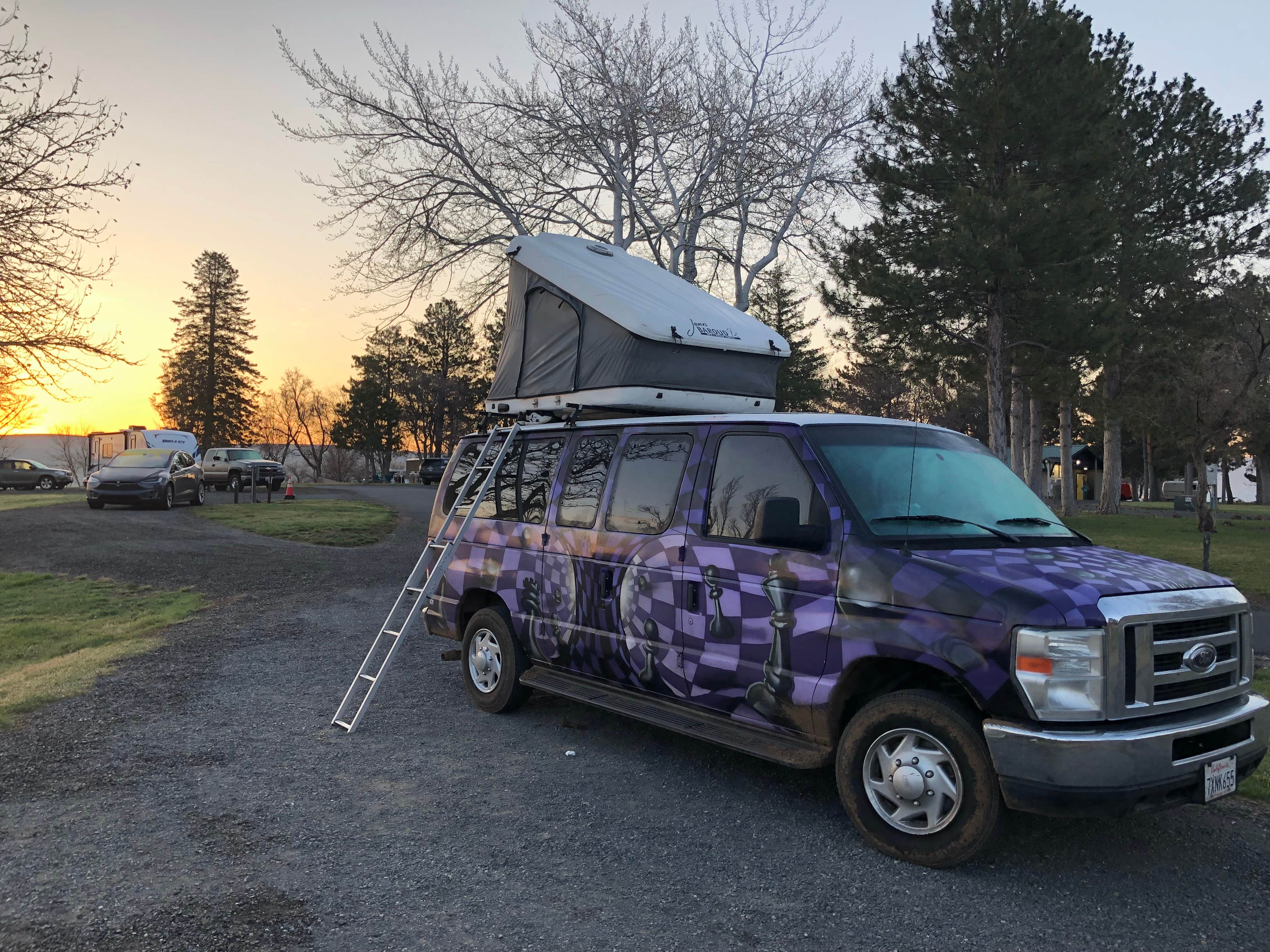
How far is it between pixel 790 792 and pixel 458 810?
5.93 feet

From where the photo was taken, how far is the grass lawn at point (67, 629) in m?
7.76

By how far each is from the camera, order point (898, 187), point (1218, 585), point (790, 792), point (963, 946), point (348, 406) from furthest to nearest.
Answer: point (348, 406)
point (898, 187)
point (790, 792)
point (1218, 585)
point (963, 946)

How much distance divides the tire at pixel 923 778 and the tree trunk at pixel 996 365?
2312cm

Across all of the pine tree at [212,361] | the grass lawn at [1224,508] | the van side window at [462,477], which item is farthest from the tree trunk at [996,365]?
the pine tree at [212,361]

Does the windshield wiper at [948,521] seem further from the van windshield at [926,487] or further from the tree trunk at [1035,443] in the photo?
the tree trunk at [1035,443]

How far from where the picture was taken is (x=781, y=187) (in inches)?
869

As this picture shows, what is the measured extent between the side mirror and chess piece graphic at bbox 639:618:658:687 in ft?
3.59

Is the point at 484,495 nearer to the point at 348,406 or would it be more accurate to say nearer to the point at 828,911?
the point at 828,911

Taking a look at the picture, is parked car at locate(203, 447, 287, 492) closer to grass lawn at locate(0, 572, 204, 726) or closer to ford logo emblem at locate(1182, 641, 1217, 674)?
grass lawn at locate(0, 572, 204, 726)

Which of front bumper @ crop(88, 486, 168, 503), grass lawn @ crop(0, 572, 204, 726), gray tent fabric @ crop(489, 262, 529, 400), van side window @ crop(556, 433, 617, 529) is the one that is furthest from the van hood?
front bumper @ crop(88, 486, 168, 503)

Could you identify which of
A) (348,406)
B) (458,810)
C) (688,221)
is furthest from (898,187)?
(348,406)

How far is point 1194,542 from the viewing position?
22.1 m

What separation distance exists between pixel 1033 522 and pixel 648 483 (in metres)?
2.14

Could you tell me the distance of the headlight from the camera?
3795 mm
